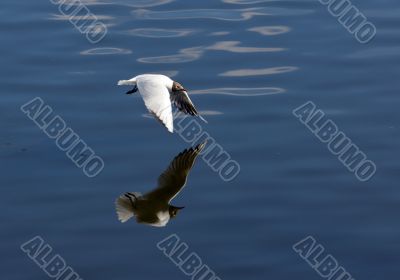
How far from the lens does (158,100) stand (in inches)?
499

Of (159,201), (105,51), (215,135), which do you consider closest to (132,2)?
(105,51)

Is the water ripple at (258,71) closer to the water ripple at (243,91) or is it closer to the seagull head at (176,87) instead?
the water ripple at (243,91)

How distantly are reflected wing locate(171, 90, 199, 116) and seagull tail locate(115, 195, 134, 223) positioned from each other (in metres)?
1.84

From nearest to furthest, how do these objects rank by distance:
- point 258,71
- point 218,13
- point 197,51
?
point 258,71, point 197,51, point 218,13

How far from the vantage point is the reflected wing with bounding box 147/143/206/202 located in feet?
39.5

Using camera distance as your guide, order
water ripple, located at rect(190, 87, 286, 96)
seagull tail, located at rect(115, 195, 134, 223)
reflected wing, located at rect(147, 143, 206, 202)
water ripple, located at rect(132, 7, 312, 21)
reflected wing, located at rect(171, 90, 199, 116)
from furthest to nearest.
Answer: water ripple, located at rect(132, 7, 312, 21) < water ripple, located at rect(190, 87, 286, 96) < reflected wing, located at rect(171, 90, 199, 116) < reflected wing, located at rect(147, 143, 206, 202) < seagull tail, located at rect(115, 195, 134, 223)

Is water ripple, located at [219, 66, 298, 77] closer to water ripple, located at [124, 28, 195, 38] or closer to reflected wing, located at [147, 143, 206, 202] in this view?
water ripple, located at [124, 28, 195, 38]

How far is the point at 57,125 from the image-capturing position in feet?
43.8

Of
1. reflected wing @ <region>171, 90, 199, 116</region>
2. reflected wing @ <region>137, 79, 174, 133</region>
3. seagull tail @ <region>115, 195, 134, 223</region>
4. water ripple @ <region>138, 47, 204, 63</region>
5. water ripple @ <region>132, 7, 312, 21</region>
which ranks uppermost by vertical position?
water ripple @ <region>132, 7, 312, 21</region>

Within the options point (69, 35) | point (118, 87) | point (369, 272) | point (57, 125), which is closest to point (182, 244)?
point (369, 272)

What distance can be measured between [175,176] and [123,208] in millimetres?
803

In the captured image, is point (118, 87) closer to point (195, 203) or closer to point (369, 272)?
point (195, 203)

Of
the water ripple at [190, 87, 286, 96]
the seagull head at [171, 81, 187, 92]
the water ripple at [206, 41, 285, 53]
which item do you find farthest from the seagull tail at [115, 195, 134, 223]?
the water ripple at [206, 41, 285, 53]

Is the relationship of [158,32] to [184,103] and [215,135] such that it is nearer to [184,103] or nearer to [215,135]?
[184,103]
